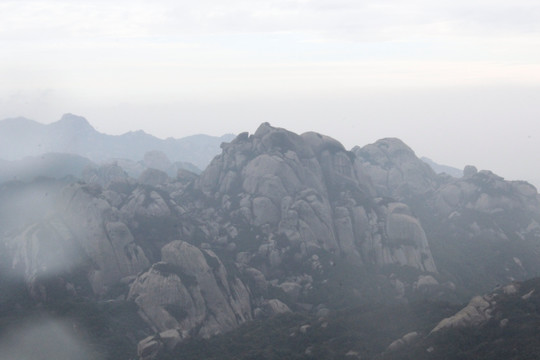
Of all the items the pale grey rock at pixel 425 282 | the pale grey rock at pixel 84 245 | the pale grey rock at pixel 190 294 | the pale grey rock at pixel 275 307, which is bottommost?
the pale grey rock at pixel 425 282

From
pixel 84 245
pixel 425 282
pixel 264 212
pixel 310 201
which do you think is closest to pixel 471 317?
pixel 425 282

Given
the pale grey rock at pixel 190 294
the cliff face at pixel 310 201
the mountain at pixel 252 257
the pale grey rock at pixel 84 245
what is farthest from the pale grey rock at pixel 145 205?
the pale grey rock at pixel 190 294

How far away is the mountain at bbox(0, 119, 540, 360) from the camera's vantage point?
4053 inches

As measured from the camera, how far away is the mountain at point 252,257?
10294cm

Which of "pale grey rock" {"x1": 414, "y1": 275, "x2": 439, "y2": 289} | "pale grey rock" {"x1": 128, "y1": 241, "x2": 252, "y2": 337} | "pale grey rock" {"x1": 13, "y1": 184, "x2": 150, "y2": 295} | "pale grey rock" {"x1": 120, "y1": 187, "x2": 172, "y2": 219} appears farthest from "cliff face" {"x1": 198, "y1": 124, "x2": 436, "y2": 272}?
"pale grey rock" {"x1": 13, "y1": 184, "x2": 150, "y2": 295}

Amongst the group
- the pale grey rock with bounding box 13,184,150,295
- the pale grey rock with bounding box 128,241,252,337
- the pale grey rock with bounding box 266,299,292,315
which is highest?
the pale grey rock with bounding box 13,184,150,295

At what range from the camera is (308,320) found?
106 meters

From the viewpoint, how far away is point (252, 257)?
151m

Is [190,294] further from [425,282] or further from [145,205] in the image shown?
[425,282]

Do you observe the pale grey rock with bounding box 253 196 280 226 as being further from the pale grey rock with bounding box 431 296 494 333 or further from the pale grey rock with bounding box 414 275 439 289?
the pale grey rock with bounding box 431 296 494 333

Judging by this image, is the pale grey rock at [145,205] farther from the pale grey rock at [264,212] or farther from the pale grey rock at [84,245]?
the pale grey rock at [264,212]

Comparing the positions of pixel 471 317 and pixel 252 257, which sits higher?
pixel 471 317

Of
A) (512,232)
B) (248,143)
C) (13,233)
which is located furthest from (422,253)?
(13,233)

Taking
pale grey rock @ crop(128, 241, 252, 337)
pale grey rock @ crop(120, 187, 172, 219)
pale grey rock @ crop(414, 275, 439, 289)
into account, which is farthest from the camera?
pale grey rock @ crop(120, 187, 172, 219)
